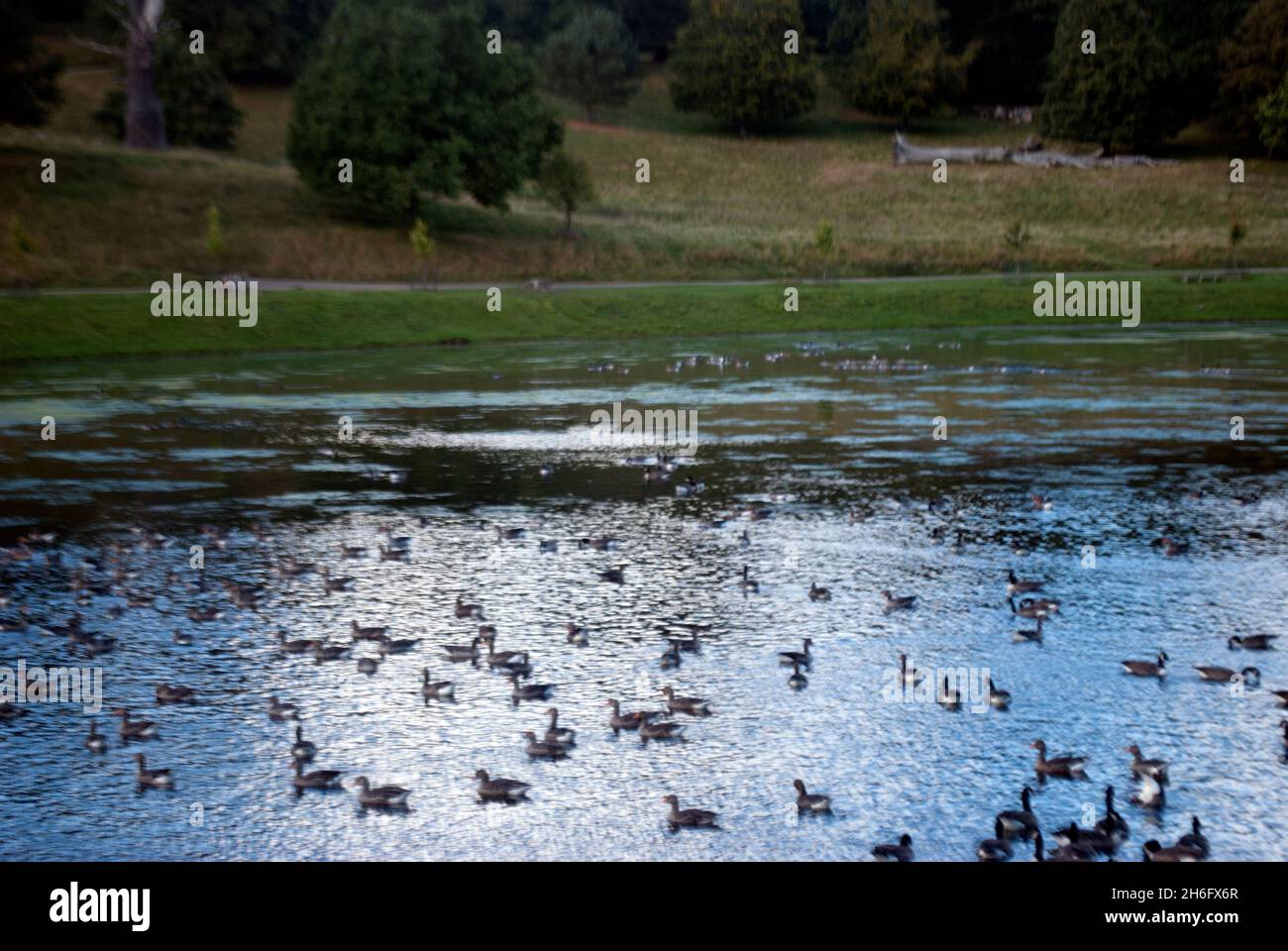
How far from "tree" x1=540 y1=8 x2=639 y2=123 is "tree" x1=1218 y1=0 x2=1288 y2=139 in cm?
6343

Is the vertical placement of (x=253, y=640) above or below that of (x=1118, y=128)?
below

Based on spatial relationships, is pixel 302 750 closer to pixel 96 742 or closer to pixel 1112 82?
pixel 96 742

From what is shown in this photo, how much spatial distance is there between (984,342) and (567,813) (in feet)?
190

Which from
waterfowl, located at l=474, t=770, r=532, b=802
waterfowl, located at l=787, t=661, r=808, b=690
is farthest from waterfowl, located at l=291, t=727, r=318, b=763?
waterfowl, located at l=787, t=661, r=808, b=690

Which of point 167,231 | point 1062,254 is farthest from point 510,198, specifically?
point 1062,254

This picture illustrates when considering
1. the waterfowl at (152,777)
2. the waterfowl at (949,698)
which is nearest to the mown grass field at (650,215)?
the waterfowl at (152,777)

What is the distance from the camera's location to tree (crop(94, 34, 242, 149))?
112625mm

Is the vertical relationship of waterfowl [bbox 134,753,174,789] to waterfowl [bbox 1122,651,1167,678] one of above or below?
below

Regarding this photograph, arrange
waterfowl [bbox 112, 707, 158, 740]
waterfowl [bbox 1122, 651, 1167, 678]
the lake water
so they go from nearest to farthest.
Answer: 1. the lake water
2. waterfowl [bbox 112, 707, 158, 740]
3. waterfowl [bbox 1122, 651, 1167, 678]

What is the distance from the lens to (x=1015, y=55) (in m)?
168

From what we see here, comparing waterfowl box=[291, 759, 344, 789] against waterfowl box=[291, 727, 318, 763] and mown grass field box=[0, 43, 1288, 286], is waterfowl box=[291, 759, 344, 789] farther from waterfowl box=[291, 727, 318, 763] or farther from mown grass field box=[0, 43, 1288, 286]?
mown grass field box=[0, 43, 1288, 286]

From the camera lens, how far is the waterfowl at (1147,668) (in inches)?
808

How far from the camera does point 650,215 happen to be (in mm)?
109062
